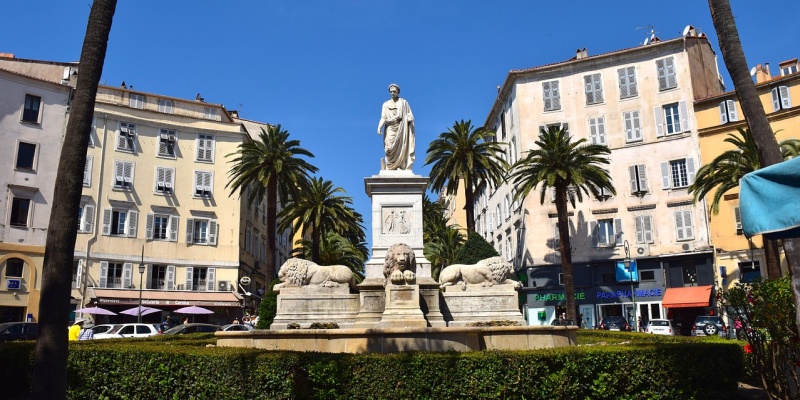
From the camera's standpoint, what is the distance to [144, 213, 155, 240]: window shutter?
47531mm

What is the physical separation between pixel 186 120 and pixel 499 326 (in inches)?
1713

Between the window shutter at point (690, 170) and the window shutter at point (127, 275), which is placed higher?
the window shutter at point (690, 170)

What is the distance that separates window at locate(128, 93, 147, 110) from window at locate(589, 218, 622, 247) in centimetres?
3759

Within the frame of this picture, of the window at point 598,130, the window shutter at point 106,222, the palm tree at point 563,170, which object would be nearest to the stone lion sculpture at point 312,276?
the palm tree at point 563,170

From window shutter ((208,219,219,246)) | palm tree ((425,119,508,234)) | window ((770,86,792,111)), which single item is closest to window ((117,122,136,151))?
window shutter ((208,219,219,246))

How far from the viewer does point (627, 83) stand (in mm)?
49031

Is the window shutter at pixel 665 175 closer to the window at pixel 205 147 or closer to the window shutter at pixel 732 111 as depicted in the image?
the window shutter at pixel 732 111

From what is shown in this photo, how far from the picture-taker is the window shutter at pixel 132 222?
4691 cm

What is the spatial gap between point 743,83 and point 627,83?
4212 centimetres

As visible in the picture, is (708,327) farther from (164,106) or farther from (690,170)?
(164,106)

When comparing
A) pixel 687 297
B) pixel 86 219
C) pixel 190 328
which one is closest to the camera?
pixel 190 328

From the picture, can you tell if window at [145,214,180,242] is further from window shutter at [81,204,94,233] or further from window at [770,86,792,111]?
window at [770,86,792,111]

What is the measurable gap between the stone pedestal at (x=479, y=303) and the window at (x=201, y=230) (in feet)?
126

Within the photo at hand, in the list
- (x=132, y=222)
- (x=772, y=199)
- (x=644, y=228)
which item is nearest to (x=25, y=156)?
(x=132, y=222)
